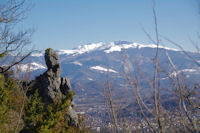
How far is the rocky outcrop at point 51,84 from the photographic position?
23659 millimetres

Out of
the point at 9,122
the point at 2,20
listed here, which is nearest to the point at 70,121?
the point at 9,122

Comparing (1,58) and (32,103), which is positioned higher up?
(1,58)

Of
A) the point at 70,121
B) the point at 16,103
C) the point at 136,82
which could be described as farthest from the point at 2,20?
the point at 136,82

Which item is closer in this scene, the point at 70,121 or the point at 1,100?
the point at 1,100

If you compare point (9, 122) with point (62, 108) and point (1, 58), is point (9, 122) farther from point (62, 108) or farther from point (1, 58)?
point (1, 58)

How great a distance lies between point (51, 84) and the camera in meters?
24.5

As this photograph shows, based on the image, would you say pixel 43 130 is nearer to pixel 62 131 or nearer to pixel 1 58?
pixel 62 131

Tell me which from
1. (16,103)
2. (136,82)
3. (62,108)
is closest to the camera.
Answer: (136,82)

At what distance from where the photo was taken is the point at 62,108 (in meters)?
17.3

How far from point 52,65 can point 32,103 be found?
795 centimetres

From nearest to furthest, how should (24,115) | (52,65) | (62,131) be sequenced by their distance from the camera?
(62,131), (24,115), (52,65)

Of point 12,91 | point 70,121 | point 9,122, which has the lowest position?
point 70,121

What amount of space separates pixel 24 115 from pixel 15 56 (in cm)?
566

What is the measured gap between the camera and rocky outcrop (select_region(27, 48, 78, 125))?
23.7 metres
